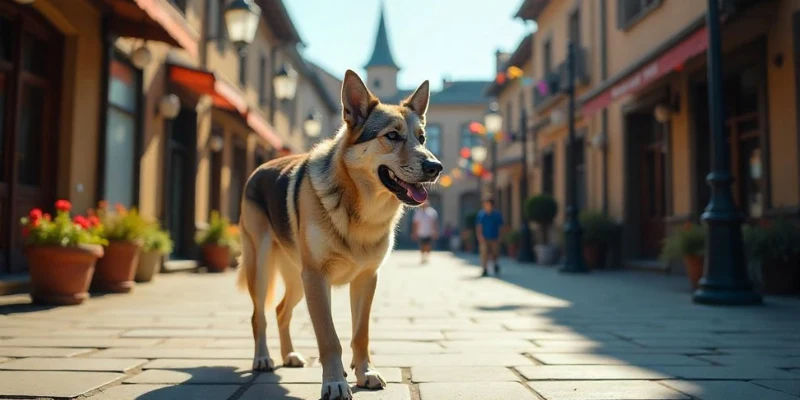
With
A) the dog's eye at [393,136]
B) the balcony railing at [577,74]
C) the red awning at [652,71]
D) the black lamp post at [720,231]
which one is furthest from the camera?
the balcony railing at [577,74]

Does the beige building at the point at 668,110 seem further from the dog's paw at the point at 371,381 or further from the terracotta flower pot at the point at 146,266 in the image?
the terracotta flower pot at the point at 146,266

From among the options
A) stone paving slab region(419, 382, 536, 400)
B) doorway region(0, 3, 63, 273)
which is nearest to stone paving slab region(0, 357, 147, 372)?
stone paving slab region(419, 382, 536, 400)

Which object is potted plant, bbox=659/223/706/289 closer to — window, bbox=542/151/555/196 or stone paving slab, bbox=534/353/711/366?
stone paving slab, bbox=534/353/711/366

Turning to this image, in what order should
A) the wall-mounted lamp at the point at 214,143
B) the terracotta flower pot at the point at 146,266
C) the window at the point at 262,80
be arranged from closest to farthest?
the terracotta flower pot at the point at 146,266 < the wall-mounted lamp at the point at 214,143 < the window at the point at 262,80

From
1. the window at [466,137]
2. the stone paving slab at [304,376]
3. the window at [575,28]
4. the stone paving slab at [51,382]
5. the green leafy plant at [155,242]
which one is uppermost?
the window at [466,137]

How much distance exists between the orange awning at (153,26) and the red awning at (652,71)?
668cm

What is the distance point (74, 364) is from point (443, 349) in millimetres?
2226

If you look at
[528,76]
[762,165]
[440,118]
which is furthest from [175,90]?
[440,118]

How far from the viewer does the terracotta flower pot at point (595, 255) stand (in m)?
15.7

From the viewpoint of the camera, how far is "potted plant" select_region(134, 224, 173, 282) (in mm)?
9844

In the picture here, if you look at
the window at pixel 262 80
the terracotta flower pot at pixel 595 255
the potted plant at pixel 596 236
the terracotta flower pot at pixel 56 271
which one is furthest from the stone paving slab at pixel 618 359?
the window at pixel 262 80

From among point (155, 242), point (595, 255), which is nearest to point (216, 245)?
point (155, 242)

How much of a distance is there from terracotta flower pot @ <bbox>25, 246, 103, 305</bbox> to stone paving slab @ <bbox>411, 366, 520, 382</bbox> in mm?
4532

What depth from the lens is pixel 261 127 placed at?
16.2 m
